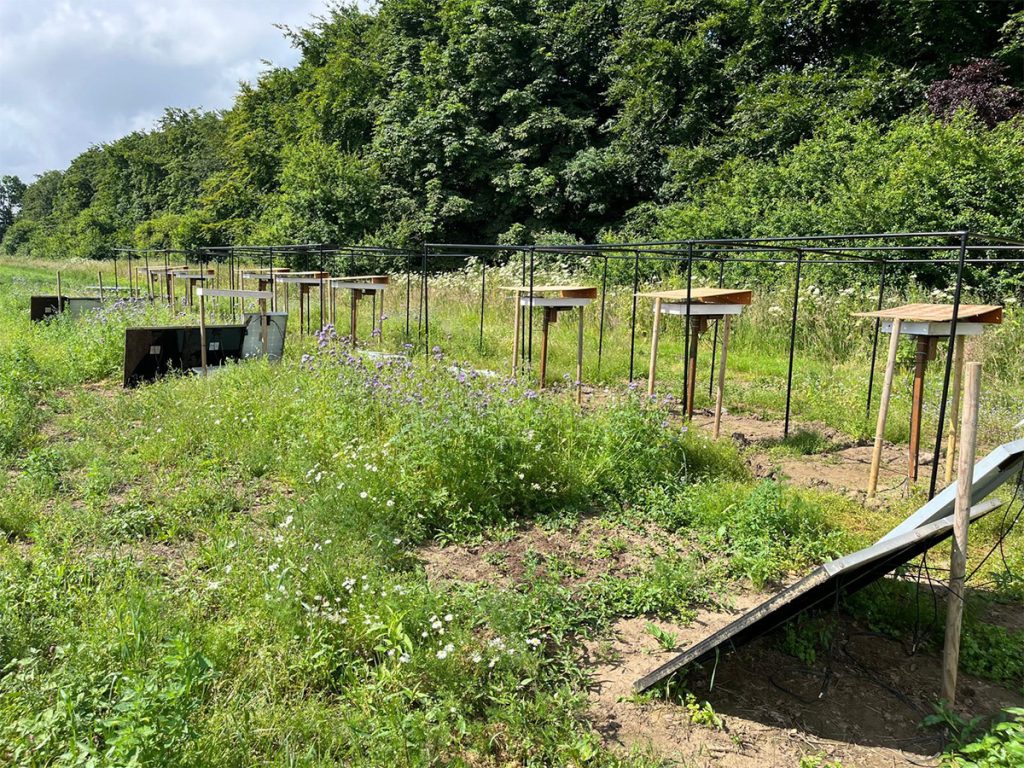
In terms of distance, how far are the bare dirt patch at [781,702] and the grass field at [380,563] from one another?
0.14ft

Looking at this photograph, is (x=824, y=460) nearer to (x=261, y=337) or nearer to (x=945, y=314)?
(x=945, y=314)

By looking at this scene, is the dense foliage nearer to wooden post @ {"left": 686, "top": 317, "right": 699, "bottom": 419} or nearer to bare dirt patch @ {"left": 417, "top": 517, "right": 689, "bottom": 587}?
wooden post @ {"left": 686, "top": 317, "right": 699, "bottom": 419}

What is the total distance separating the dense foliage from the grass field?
28.8 feet

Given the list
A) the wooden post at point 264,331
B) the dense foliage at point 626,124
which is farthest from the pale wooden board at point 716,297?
the dense foliage at point 626,124

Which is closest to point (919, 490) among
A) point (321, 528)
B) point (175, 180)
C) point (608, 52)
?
point (321, 528)

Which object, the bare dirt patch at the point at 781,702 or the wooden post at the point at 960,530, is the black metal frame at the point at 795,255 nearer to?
the wooden post at the point at 960,530

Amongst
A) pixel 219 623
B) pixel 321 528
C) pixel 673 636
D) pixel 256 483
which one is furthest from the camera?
pixel 256 483

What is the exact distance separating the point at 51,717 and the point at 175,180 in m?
52.1

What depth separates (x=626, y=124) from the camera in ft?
71.7

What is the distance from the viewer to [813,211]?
13.8 metres

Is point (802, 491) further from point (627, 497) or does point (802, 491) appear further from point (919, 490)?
point (627, 497)

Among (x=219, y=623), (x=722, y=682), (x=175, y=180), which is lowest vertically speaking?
(x=722, y=682)

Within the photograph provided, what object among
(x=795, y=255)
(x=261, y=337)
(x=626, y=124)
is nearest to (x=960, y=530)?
(x=261, y=337)

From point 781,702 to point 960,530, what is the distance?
1004mm
